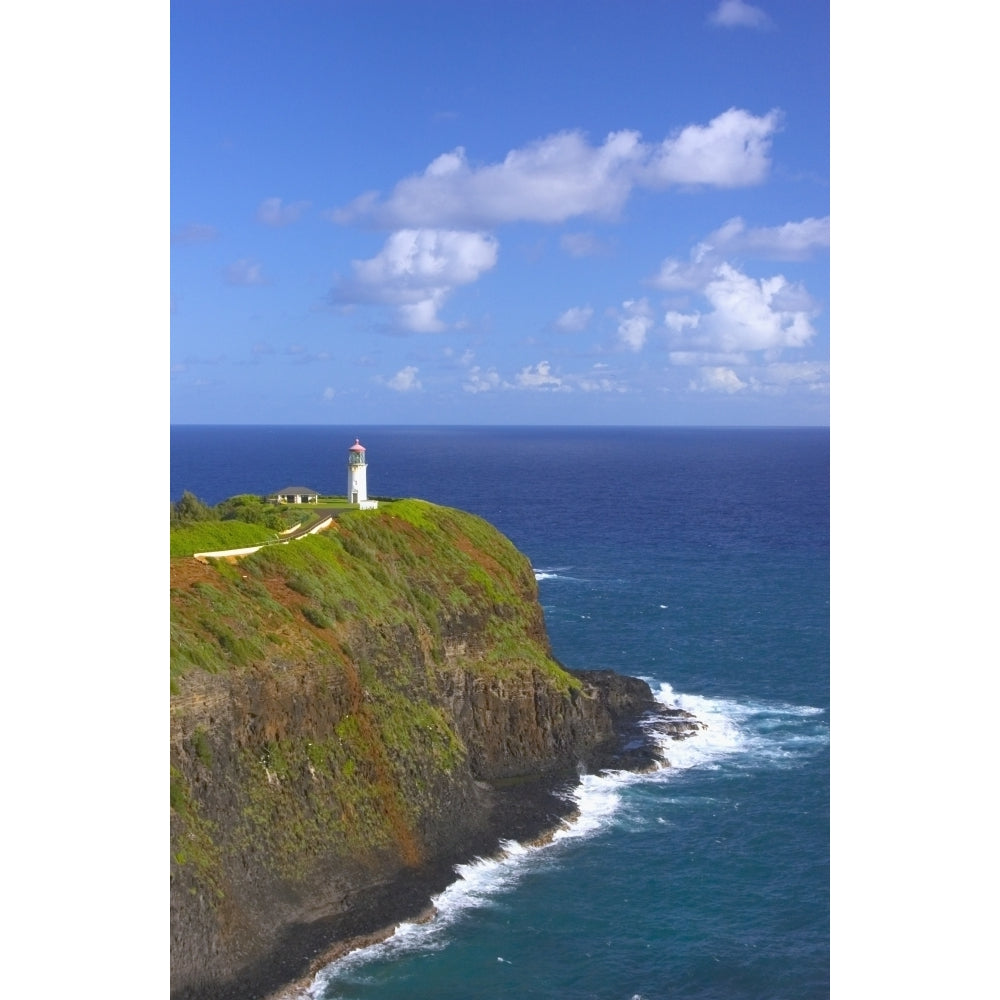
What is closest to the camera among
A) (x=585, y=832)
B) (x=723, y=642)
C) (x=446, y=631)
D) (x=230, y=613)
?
(x=230, y=613)

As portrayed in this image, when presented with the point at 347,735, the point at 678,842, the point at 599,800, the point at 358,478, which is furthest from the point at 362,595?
the point at 678,842

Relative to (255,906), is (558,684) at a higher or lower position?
higher

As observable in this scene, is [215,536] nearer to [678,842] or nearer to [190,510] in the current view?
[190,510]

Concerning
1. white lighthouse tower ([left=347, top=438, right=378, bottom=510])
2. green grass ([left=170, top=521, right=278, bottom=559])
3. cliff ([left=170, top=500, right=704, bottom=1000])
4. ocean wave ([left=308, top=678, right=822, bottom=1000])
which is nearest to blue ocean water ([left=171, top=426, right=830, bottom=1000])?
ocean wave ([left=308, top=678, right=822, bottom=1000])
